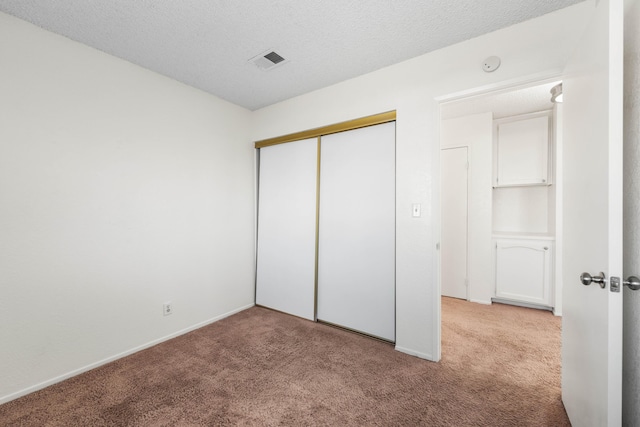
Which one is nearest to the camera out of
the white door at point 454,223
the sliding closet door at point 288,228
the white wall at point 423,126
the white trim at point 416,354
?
the white wall at point 423,126

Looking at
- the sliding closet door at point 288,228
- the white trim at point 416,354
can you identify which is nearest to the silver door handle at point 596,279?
the white trim at point 416,354

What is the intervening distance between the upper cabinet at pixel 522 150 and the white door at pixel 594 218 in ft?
7.52

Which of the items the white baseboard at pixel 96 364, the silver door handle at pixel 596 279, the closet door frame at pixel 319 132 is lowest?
the white baseboard at pixel 96 364

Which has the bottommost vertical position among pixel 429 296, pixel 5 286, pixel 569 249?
pixel 429 296

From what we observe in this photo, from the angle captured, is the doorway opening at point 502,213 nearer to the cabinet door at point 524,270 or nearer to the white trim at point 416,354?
the cabinet door at point 524,270

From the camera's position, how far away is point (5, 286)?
5.55 feet

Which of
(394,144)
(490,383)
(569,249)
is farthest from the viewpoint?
(394,144)

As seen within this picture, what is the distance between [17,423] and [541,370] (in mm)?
3382

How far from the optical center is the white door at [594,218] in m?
1.01

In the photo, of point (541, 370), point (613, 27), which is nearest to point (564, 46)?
point (613, 27)

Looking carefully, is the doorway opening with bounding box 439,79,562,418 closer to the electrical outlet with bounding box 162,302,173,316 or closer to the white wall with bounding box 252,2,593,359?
the white wall with bounding box 252,2,593,359

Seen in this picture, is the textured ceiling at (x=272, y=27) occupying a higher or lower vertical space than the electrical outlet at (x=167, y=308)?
Answer: higher

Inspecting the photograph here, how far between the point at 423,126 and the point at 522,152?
2.28 metres

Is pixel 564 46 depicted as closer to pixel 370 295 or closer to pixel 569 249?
pixel 569 249
